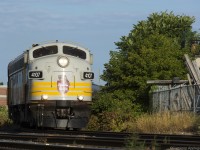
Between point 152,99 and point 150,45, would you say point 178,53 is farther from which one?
point 152,99

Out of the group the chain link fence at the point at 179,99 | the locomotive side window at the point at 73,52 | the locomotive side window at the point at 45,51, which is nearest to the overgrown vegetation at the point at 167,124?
the chain link fence at the point at 179,99

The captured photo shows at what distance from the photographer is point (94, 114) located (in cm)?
3338

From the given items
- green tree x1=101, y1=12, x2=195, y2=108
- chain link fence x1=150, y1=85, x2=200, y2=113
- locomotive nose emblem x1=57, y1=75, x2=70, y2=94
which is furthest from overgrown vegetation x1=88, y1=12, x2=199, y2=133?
locomotive nose emblem x1=57, y1=75, x2=70, y2=94

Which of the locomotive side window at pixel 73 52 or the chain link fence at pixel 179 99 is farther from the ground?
the locomotive side window at pixel 73 52

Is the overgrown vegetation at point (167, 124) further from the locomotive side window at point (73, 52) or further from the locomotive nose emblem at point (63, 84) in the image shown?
the locomotive side window at point (73, 52)

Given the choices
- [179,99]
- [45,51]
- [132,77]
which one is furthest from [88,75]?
[132,77]

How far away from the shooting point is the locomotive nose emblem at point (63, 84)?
23312 mm

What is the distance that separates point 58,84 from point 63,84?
0.21m

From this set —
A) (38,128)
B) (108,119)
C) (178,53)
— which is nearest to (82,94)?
(38,128)

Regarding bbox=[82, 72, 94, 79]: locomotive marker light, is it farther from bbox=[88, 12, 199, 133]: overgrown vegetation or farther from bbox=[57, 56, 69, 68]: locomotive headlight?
bbox=[88, 12, 199, 133]: overgrown vegetation

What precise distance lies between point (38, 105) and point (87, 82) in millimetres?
2306

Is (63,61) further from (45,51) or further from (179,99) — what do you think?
(179,99)

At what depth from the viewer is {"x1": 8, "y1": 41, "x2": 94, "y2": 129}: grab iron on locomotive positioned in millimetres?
23234

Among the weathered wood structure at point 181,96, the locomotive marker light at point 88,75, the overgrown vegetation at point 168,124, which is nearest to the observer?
the locomotive marker light at point 88,75
